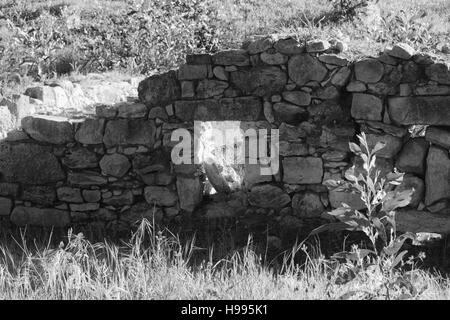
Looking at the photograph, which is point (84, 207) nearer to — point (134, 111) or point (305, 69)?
point (134, 111)

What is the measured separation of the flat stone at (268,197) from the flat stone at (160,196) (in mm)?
733

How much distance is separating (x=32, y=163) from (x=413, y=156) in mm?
3497

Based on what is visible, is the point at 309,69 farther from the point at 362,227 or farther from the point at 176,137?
the point at 362,227

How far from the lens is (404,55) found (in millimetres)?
6266

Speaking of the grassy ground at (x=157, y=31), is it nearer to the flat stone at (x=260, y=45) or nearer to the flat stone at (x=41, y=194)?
the flat stone at (x=260, y=45)

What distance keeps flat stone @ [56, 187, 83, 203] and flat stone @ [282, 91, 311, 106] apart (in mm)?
2168

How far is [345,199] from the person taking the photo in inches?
261

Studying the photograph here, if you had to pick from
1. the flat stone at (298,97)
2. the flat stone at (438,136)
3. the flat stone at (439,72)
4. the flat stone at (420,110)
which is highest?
the flat stone at (439,72)

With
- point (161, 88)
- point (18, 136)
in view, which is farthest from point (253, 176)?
point (18, 136)

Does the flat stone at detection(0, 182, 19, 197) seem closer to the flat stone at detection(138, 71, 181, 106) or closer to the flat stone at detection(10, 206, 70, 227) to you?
the flat stone at detection(10, 206, 70, 227)

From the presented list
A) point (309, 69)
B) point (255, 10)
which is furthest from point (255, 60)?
point (255, 10)

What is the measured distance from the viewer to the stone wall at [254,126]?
6.37 meters

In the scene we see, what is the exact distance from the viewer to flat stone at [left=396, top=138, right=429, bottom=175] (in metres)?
6.44

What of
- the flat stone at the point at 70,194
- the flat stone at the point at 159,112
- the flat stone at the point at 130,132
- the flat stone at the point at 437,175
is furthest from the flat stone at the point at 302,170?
the flat stone at the point at 70,194
